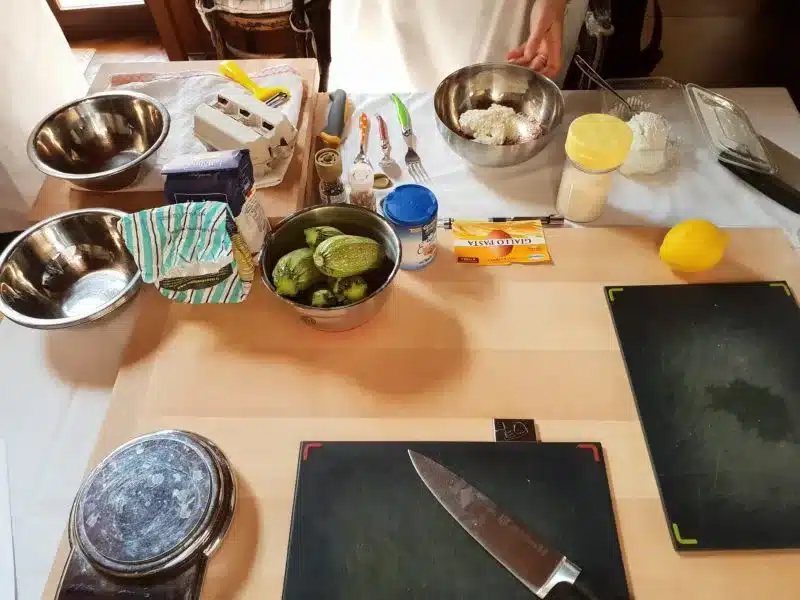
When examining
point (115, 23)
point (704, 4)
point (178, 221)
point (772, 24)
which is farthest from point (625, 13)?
point (115, 23)

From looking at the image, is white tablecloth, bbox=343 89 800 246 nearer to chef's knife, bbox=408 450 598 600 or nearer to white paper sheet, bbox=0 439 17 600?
chef's knife, bbox=408 450 598 600

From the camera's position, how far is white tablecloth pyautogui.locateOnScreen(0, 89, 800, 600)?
73 cm

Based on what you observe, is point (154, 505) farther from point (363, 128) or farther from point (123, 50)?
point (123, 50)

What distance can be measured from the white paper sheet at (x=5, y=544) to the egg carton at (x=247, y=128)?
52 centimetres

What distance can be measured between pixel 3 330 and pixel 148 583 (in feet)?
1.59

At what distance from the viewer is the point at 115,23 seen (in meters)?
2.51

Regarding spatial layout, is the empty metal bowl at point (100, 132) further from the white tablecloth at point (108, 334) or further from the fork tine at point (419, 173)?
the fork tine at point (419, 173)

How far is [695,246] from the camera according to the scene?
818 millimetres

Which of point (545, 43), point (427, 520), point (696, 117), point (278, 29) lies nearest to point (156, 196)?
point (427, 520)

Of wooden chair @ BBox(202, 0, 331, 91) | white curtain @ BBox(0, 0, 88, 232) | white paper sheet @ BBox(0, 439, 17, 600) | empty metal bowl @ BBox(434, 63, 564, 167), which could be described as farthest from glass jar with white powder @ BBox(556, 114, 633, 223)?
white curtain @ BBox(0, 0, 88, 232)

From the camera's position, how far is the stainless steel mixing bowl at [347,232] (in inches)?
29.5

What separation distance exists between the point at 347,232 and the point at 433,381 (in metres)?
0.24

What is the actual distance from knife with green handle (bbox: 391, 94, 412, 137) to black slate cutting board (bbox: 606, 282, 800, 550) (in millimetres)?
482

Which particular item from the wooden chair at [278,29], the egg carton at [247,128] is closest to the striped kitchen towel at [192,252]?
the egg carton at [247,128]
